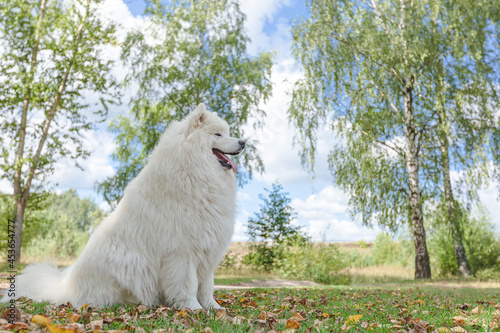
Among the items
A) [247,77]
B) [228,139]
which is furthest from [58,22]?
[228,139]

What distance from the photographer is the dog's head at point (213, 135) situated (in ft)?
13.4

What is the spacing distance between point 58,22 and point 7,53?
7.03 feet

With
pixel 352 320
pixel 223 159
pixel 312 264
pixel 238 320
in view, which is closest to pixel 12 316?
pixel 238 320

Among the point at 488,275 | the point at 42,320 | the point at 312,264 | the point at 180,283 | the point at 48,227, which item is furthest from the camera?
the point at 48,227

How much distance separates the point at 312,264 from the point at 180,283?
10.7 metres

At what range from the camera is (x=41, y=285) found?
418 centimetres

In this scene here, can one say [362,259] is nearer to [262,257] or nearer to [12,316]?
[262,257]

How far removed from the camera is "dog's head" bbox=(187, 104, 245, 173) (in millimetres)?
4086

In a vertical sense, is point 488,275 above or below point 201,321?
below

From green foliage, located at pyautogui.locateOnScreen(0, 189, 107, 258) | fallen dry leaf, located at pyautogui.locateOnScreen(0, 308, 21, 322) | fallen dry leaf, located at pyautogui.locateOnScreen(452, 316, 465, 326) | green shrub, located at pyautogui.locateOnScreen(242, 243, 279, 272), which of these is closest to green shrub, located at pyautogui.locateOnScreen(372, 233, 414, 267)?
green shrub, located at pyautogui.locateOnScreen(242, 243, 279, 272)

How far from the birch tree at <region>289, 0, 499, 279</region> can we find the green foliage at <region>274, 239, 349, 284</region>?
2.04 metres

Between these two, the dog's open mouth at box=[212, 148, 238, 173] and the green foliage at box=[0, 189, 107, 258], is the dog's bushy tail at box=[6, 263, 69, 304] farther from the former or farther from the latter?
the dog's open mouth at box=[212, 148, 238, 173]

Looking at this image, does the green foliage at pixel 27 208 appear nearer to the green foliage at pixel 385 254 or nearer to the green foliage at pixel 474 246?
the green foliage at pixel 385 254

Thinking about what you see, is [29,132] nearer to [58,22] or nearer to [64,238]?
[58,22]
